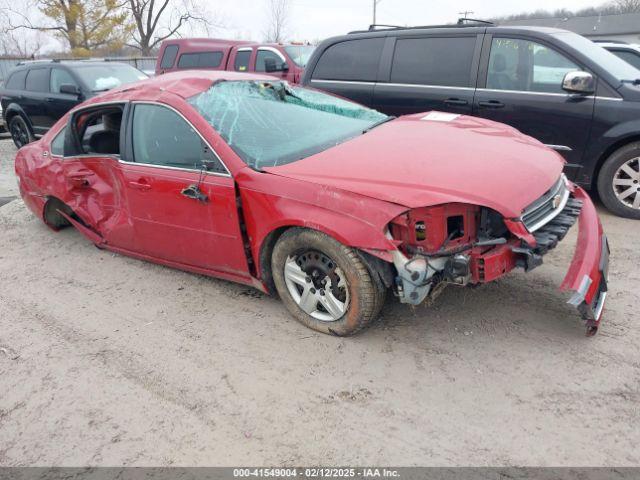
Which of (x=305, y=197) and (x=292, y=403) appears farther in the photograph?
(x=305, y=197)

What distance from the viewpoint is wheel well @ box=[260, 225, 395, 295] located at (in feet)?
9.45

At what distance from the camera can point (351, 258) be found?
288 cm

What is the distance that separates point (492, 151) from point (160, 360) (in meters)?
2.49

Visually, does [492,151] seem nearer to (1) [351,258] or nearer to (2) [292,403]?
(1) [351,258]

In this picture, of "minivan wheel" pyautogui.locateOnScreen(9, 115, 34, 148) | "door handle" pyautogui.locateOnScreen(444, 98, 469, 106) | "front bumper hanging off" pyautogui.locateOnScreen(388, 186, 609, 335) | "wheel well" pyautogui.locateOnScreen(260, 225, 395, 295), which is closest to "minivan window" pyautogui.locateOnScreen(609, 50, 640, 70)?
"door handle" pyautogui.locateOnScreen(444, 98, 469, 106)

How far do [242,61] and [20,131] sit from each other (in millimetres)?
4808

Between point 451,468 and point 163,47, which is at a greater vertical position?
point 163,47

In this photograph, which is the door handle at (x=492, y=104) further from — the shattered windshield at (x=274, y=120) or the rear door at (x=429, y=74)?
the shattered windshield at (x=274, y=120)

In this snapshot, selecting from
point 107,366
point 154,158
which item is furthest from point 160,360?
point 154,158

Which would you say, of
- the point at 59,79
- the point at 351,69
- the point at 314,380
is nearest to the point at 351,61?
the point at 351,69

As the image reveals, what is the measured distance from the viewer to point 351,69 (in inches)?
243

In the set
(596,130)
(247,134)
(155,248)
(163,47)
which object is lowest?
(155,248)

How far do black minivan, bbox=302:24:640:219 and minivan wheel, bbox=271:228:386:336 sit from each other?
260 centimetres

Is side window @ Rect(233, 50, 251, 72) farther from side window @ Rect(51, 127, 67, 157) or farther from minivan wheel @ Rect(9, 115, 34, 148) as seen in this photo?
side window @ Rect(51, 127, 67, 157)
